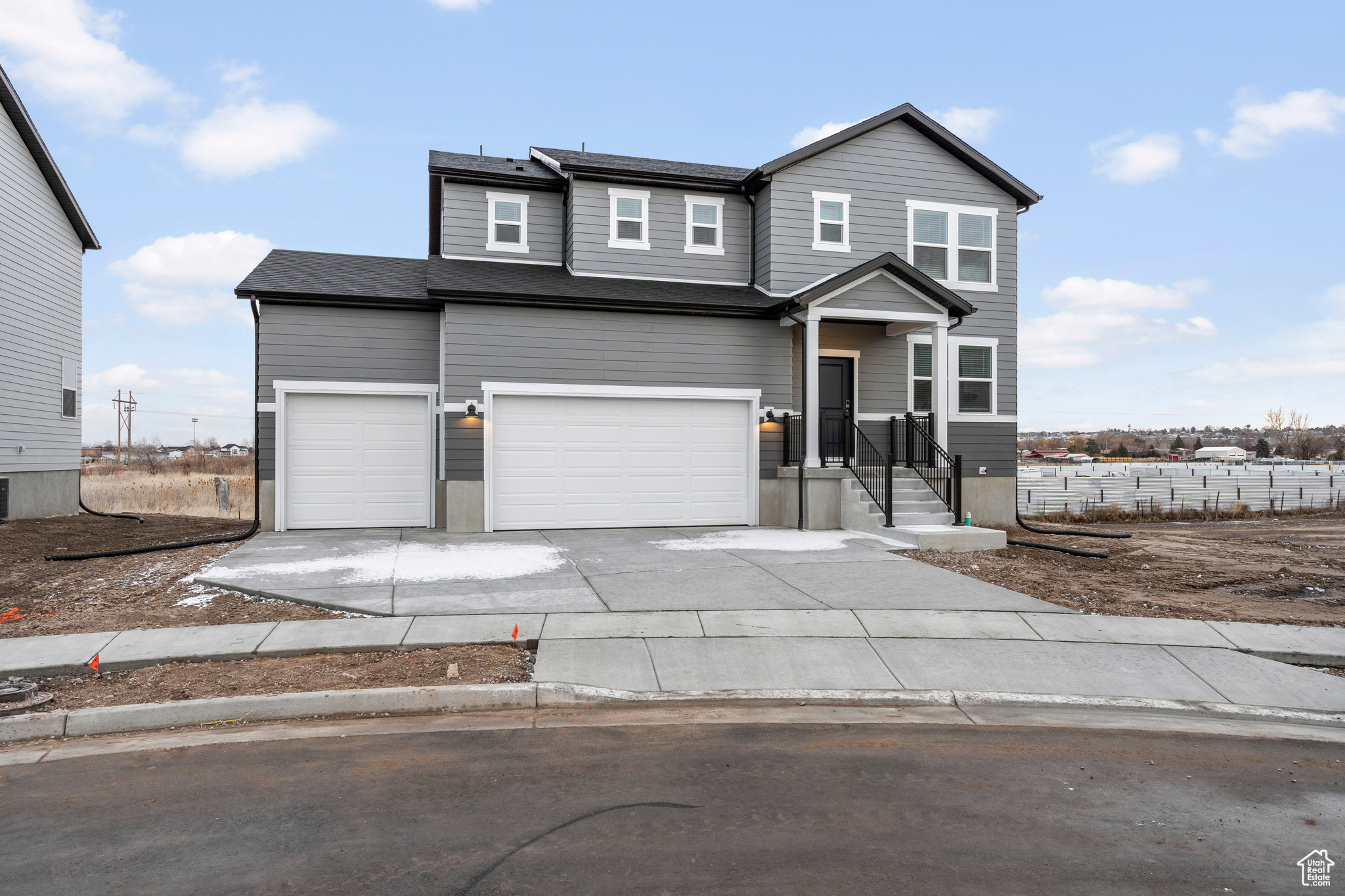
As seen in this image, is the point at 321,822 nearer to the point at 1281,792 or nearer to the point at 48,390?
the point at 1281,792

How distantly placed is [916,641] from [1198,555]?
8.12 metres

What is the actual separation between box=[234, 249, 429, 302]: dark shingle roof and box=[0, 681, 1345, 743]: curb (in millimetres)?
10179

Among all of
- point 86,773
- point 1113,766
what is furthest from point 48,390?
point 1113,766

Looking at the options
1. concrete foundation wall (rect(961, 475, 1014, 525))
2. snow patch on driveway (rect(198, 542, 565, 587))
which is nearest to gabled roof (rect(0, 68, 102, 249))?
snow patch on driveway (rect(198, 542, 565, 587))

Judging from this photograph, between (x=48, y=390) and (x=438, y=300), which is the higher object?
(x=438, y=300)

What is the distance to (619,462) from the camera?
49.6 ft

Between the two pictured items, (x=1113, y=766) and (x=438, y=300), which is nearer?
(x=1113, y=766)

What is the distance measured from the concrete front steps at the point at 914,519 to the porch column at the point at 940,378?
105 centimetres

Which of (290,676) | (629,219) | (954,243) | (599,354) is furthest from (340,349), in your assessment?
(954,243)

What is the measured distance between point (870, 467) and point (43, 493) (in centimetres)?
1772

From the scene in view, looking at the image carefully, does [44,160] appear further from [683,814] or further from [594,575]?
[683,814]

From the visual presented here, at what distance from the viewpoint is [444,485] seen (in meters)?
14.9

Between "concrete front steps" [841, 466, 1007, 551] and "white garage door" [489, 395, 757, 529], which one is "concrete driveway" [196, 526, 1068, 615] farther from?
"white garage door" [489, 395, 757, 529]

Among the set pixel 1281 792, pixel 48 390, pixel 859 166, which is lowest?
pixel 1281 792
